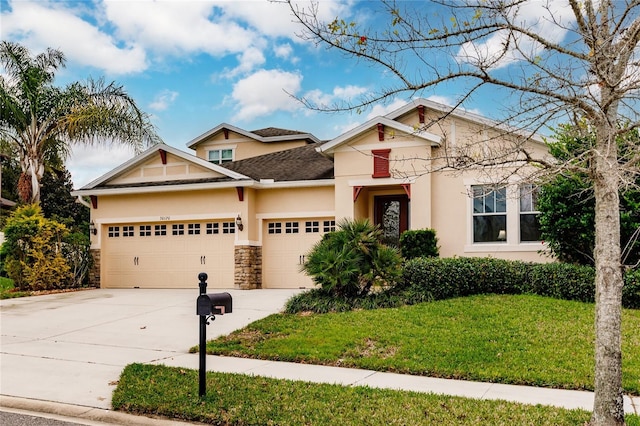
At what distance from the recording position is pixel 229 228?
62.0 ft

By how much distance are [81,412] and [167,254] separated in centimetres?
1307

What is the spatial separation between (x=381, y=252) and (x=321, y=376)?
5618 mm

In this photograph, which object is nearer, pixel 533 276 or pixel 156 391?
pixel 156 391

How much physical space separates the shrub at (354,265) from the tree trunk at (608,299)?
7.70m

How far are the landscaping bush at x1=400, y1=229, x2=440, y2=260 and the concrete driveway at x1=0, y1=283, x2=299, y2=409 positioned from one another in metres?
3.42

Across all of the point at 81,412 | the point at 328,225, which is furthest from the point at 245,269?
the point at 81,412

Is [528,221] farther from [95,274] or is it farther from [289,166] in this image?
[95,274]

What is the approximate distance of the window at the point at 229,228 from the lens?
18.9 metres

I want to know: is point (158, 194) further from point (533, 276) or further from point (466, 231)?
point (533, 276)

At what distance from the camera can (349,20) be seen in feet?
19.5

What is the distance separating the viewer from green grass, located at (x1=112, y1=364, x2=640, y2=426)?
239 inches

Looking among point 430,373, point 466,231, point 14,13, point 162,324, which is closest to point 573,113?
point 430,373

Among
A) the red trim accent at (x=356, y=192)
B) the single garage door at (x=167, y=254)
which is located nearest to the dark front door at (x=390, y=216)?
the red trim accent at (x=356, y=192)

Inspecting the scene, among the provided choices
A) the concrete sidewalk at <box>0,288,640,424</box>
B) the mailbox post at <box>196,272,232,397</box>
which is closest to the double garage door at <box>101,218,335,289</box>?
the concrete sidewalk at <box>0,288,640,424</box>
